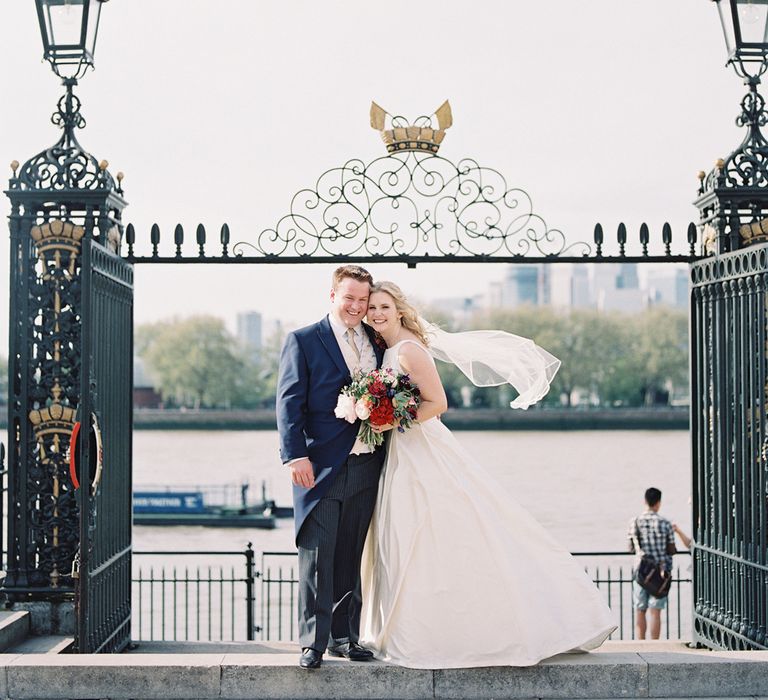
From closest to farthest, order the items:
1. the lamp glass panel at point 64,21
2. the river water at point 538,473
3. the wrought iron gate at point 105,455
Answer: the wrought iron gate at point 105,455, the lamp glass panel at point 64,21, the river water at point 538,473

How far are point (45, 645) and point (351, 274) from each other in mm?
3243

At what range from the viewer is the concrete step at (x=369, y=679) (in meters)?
5.85

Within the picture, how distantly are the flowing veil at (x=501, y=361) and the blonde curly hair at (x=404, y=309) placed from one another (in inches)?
15.9

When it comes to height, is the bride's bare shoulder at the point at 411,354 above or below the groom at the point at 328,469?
above

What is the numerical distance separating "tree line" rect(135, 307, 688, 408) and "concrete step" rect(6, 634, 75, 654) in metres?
71.6

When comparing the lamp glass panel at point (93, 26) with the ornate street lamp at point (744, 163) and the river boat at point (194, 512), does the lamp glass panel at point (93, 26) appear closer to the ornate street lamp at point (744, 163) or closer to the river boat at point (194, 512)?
the ornate street lamp at point (744, 163)

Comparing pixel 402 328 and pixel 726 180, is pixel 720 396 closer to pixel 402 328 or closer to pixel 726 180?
pixel 726 180

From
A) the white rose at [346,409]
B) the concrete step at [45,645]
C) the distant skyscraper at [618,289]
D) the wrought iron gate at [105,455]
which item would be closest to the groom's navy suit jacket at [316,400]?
the white rose at [346,409]

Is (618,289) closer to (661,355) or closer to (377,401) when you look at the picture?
(661,355)

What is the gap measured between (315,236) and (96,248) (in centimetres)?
156

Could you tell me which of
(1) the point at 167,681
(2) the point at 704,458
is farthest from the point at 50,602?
(2) the point at 704,458

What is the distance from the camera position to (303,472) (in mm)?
5844

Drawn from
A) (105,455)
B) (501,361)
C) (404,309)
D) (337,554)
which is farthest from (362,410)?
(105,455)

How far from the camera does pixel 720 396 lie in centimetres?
751
